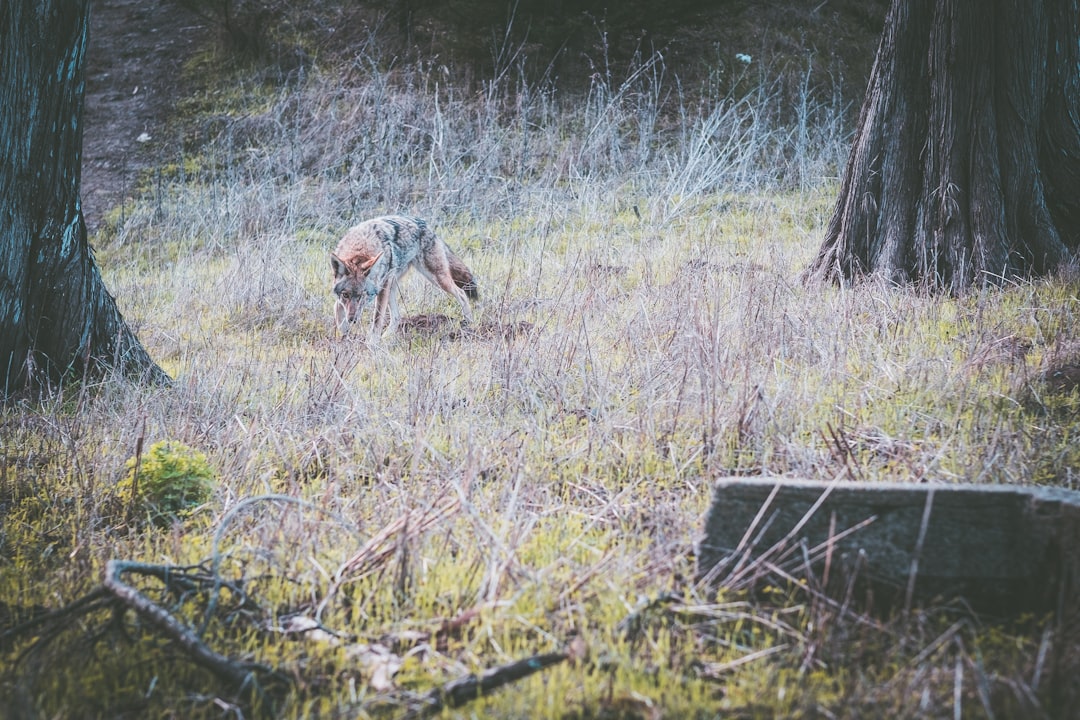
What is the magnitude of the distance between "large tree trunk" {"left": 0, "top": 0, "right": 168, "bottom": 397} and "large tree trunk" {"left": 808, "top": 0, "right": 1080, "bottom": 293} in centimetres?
501

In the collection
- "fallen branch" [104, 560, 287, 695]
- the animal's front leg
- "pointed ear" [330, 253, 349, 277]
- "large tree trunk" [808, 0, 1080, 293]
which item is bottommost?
"fallen branch" [104, 560, 287, 695]

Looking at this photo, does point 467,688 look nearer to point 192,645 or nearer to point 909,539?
point 192,645

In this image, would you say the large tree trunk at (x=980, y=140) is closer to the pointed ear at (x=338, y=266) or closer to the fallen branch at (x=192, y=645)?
the pointed ear at (x=338, y=266)

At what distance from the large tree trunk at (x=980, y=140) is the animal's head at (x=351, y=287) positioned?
3.70m

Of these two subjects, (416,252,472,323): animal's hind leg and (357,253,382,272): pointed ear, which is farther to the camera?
(416,252,472,323): animal's hind leg

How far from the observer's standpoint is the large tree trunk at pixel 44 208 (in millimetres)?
4320

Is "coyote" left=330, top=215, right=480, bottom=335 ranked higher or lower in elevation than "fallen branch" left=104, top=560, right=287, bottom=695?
higher

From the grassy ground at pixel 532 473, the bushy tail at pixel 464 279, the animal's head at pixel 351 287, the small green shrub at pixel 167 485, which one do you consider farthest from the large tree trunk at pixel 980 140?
the small green shrub at pixel 167 485

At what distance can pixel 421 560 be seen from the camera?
2.58 meters

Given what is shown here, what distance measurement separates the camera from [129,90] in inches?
583

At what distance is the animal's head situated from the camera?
6465 millimetres

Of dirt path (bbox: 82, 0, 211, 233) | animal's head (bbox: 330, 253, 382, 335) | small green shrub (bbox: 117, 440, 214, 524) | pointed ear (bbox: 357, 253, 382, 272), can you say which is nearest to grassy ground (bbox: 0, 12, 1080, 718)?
small green shrub (bbox: 117, 440, 214, 524)

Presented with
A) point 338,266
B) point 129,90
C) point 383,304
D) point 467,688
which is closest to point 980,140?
point 383,304

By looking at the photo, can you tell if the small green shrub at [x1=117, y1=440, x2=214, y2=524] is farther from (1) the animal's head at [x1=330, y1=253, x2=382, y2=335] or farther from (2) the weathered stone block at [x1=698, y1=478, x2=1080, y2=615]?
(1) the animal's head at [x1=330, y1=253, x2=382, y2=335]
